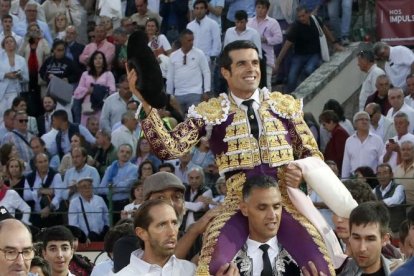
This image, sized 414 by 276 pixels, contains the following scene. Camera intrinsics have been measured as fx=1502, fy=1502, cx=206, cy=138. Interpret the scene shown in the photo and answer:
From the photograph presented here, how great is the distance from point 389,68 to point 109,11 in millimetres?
5021

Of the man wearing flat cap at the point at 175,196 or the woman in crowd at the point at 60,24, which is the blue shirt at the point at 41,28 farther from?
the man wearing flat cap at the point at 175,196

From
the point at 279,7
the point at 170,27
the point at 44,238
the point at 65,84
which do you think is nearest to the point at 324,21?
the point at 279,7

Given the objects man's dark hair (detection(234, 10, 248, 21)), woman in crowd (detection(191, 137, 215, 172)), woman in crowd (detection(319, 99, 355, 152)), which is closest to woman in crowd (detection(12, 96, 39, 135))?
man's dark hair (detection(234, 10, 248, 21))

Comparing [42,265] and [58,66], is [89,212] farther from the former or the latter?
Result: [42,265]

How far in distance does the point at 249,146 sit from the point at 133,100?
393 inches

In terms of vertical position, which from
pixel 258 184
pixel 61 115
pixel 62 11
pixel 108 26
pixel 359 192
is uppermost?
pixel 62 11

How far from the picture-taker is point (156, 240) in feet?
27.1

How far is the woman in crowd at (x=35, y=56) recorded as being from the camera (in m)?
20.3

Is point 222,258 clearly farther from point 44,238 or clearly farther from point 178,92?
point 178,92

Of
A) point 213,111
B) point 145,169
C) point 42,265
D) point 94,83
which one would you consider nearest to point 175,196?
point 213,111

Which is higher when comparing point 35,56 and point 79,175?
point 35,56

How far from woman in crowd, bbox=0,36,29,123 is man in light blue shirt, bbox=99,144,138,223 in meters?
3.68

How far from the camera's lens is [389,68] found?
18.3 metres

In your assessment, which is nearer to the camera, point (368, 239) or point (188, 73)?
point (368, 239)
